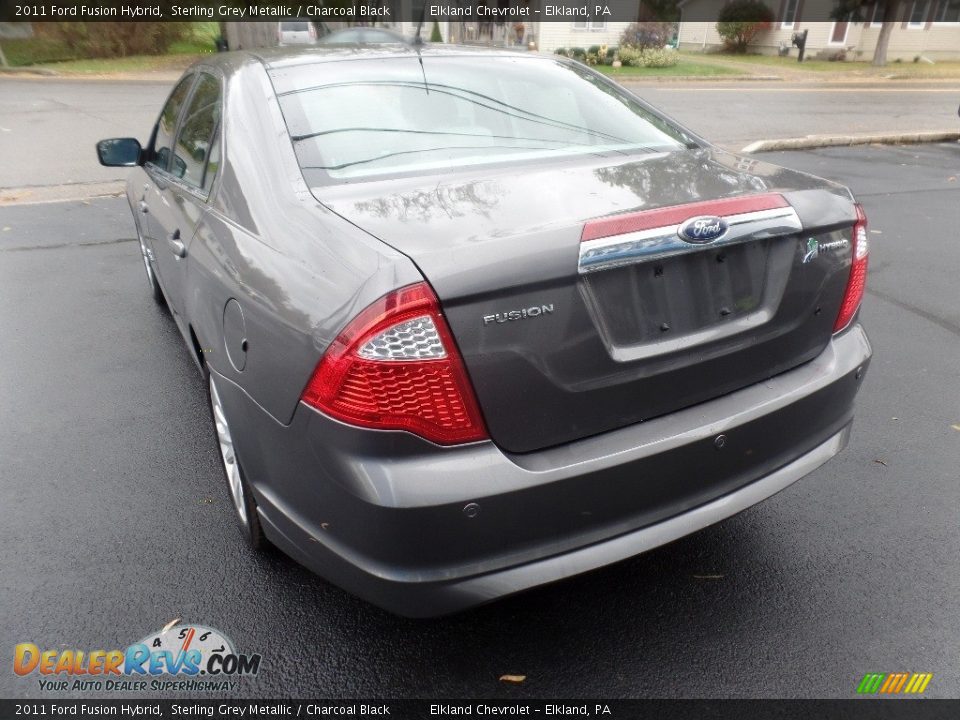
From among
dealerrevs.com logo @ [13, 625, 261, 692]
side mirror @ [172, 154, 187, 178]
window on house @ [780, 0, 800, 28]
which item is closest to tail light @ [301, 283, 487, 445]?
dealerrevs.com logo @ [13, 625, 261, 692]

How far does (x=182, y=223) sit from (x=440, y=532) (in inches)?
72.9

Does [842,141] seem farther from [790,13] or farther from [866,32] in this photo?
[790,13]

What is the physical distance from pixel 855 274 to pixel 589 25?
1315 inches

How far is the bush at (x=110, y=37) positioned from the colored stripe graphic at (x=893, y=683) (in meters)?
31.3

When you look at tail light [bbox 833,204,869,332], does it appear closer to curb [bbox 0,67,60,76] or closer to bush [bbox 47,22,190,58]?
curb [bbox 0,67,60,76]

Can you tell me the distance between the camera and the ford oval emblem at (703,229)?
6.02 feet

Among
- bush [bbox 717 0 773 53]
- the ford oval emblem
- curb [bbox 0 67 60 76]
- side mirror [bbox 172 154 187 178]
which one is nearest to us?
the ford oval emblem

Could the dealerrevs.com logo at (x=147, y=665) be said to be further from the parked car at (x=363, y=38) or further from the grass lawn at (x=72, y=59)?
the grass lawn at (x=72, y=59)

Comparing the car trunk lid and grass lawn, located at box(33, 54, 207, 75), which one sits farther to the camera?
grass lawn, located at box(33, 54, 207, 75)

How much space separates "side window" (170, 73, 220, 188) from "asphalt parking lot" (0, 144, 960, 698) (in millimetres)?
1196

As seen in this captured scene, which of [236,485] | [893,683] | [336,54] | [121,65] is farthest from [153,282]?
[121,65]

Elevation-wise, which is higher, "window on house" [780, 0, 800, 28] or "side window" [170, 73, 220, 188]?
"side window" [170, 73, 220, 188]

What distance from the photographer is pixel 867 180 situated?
895 cm

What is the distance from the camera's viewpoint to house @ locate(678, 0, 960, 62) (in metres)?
36.0
